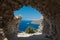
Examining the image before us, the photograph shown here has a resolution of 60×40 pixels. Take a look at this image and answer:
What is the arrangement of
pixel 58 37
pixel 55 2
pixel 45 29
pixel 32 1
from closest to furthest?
pixel 55 2 < pixel 58 37 < pixel 32 1 < pixel 45 29

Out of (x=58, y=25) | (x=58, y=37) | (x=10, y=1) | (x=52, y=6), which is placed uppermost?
(x=10, y=1)

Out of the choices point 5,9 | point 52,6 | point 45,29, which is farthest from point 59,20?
point 45,29

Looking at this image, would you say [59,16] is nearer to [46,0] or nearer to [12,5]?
[46,0]

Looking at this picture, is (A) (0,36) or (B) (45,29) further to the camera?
(B) (45,29)

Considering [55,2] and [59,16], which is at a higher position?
[55,2]

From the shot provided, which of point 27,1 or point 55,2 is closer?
point 55,2

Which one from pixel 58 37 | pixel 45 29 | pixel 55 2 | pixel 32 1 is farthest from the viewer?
pixel 45 29

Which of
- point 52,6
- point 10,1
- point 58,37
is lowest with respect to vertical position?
point 58,37

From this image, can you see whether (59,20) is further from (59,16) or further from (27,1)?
(27,1)

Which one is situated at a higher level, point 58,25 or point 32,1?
point 32,1

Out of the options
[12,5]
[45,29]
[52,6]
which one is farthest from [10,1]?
[45,29]
